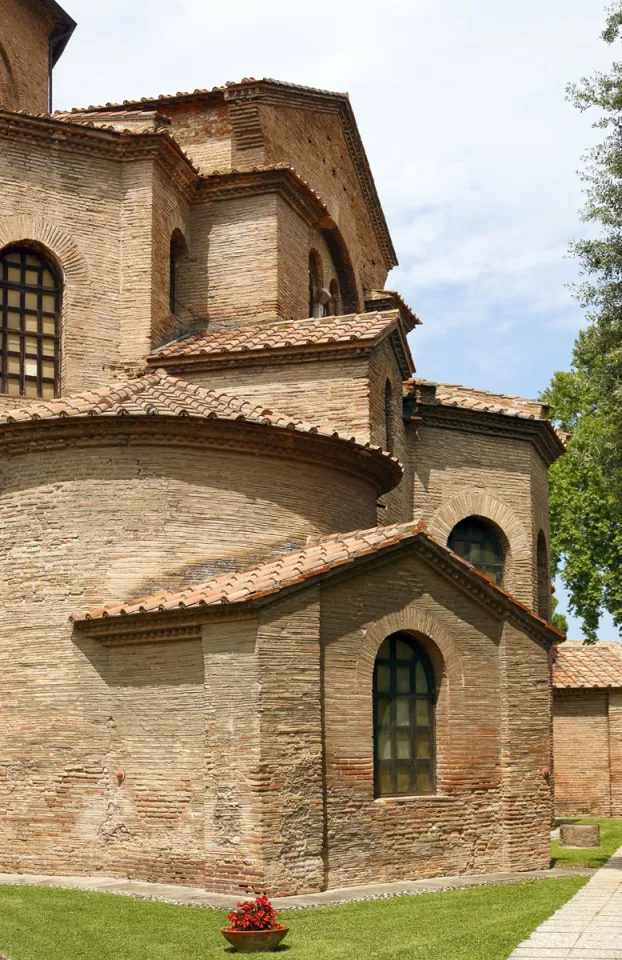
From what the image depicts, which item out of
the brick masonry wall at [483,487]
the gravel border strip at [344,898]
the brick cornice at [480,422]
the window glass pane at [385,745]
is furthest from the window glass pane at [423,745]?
the brick cornice at [480,422]

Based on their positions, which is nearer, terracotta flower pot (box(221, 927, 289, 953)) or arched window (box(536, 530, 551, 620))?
terracotta flower pot (box(221, 927, 289, 953))

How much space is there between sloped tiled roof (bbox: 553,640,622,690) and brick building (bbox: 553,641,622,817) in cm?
2

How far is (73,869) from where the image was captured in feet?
45.4

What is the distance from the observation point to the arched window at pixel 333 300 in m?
22.4

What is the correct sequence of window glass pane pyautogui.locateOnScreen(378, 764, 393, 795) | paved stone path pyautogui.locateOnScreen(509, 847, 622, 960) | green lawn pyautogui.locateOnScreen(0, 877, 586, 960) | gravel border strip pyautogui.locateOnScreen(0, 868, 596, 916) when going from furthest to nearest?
window glass pane pyautogui.locateOnScreen(378, 764, 393, 795), gravel border strip pyautogui.locateOnScreen(0, 868, 596, 916), green lawn pyautogui.locateOnScreen(0, 877, 586, 960), paved stone path pyautogui.locateOnScreen(509, 847, 622, 960)

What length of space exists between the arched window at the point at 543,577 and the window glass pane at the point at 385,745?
8181 mm

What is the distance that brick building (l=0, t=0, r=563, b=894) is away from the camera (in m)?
13.0

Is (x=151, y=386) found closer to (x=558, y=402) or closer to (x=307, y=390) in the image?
(x=307, y=390)

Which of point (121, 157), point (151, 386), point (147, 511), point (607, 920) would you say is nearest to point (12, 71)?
point (121, 157)

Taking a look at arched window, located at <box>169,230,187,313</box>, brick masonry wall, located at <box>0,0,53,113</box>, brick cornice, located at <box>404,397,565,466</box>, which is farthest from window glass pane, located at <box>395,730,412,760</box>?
brick masonry wall, located at <box>0,0,53,113</box>

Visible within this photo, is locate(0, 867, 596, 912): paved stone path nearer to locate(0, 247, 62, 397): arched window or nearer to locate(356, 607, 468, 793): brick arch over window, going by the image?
locate(356, 607, 468, 793): brick arch over window

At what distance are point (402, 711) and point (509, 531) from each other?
23.6 feet

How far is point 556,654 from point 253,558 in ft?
44.1

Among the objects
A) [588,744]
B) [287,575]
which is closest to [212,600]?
[287,575]
